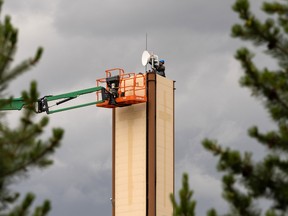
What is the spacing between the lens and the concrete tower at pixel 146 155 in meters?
50.5

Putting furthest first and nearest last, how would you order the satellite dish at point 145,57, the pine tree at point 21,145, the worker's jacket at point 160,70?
the worker's jacket at point 160,70, the satellite dish at point 145,57, the pine tree at point 21,145

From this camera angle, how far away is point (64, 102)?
178 ft

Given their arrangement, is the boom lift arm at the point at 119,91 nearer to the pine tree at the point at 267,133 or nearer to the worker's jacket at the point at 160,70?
the worker's jacket at the point at 160,70

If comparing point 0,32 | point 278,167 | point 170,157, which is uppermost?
point 170,157

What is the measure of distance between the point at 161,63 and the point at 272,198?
31279mm

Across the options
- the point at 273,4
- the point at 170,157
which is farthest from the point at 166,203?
the point at 273,4

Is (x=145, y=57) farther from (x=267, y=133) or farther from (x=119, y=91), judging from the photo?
(x=267, y=133)

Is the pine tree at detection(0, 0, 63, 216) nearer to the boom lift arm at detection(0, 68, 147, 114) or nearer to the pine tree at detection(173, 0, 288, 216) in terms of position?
the pine tree at detection(173, 0, 288, 216)

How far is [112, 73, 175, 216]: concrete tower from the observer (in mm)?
50500

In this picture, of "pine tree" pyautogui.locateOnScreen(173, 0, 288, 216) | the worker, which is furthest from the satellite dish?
"pine tree" pyautogui.locateOnScreen(173, 0, 288, 216)

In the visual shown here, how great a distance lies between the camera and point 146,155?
50688 millimetres

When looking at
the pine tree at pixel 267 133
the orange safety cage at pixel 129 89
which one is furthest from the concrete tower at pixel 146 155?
the pine tree at pixel 267 133

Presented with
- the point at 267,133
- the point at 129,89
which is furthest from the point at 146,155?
the point at 267,133

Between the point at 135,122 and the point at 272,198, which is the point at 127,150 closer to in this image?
the point at 135,122
